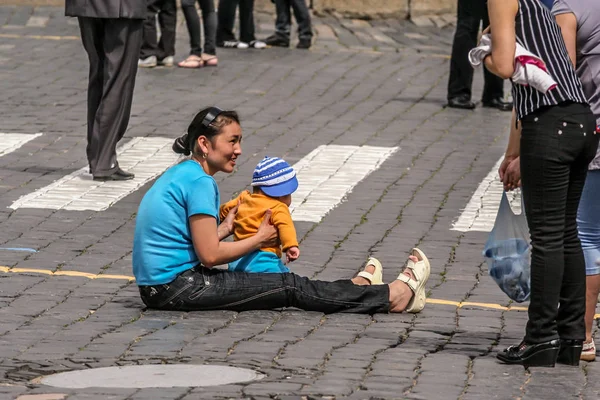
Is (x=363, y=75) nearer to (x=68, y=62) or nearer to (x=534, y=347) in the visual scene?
(x=68, y=62)

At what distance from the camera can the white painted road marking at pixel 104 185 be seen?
32.3 ft

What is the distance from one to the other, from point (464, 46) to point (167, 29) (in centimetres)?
347

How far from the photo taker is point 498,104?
1408cm

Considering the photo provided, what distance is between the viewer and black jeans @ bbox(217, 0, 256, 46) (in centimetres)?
1688

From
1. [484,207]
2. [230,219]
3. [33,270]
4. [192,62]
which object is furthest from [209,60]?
[230,219]

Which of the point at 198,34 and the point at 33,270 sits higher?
the point at 33,270

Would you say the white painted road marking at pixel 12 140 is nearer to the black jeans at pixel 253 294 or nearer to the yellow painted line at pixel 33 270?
the yellow painted line at pixel 33 270

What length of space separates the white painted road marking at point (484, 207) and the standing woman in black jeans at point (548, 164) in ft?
10.5

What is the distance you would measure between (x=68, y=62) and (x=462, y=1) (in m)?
4.47

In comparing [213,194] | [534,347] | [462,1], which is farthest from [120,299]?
[462,1]

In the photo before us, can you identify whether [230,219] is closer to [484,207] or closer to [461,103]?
[484,207]

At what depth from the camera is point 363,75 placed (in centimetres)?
1552

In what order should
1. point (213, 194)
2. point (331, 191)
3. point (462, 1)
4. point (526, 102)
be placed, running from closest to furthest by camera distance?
point (526, 102)
point (213, 194)
point (331, 191)
point (462, 1)

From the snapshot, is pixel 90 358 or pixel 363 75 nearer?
pixel 90 358
